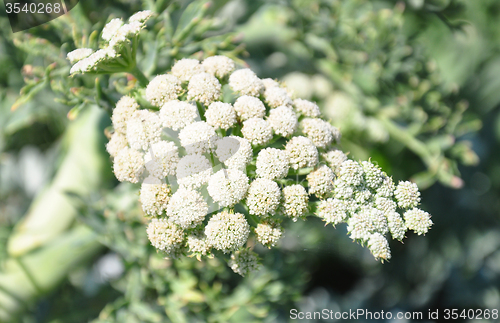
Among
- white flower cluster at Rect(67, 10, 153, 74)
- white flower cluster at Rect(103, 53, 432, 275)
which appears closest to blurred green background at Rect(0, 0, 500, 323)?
white flower cluster at Rect(67, 10, 153, 74)

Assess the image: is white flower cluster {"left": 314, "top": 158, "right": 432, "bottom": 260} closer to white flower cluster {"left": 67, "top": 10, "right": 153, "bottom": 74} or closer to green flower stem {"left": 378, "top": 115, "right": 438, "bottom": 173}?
white flower cluster {"left": 67, "top": 10, "right": 153, "bottom": 74}

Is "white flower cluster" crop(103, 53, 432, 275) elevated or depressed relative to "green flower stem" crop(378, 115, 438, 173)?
elevated

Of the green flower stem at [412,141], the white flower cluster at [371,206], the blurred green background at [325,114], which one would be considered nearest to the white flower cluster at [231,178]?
the white flower cluster at [371,206]

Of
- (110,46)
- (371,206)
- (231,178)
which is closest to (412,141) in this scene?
(371,206)

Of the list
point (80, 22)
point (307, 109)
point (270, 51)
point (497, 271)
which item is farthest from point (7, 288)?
point (497, 271)

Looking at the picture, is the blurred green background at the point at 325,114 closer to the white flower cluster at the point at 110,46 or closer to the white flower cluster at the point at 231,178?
the white flower cluster at the point at 110,46

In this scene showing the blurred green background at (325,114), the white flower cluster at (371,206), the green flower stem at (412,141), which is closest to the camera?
the white flower cluster at (371,206)

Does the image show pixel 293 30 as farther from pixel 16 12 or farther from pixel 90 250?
pixel 90 250
